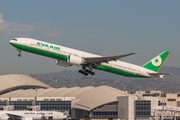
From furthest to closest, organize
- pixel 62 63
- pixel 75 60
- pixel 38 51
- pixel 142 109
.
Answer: pixel 142 109 → pixel 62 63 → pixel 75 60 → pixel 38 51

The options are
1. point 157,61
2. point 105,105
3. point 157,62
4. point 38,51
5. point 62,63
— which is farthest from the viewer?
point 105,105

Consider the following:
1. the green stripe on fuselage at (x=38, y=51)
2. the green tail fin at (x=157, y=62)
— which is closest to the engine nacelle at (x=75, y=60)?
the green stripe on fuselage at (x=38, y=51)

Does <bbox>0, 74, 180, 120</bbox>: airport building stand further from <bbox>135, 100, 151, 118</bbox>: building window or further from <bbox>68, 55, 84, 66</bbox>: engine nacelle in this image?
<bbox>68, 55, 84, 66</bbox>: engine nacelle

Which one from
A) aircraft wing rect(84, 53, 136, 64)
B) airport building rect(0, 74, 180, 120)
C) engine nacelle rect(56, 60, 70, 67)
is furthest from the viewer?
airport building rect(0, 74, 180, 120)

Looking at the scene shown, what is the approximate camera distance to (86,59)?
202ft

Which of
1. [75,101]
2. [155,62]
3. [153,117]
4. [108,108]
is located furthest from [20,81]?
[155,62]

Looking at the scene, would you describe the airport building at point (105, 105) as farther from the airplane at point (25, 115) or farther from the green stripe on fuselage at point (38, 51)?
the green stripe on fuselage at point (38, 51)

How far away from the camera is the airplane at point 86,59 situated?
57469mm

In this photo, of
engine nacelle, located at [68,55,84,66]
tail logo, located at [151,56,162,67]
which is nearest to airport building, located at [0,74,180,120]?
tail logo, located at [151,56,162,67]

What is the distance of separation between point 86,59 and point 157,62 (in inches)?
758

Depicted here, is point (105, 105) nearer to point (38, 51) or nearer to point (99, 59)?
point (99, 59)

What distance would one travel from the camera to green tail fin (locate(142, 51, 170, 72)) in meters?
70.6

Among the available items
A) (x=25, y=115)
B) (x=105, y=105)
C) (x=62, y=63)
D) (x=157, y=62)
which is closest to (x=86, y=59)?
(x=62, y=63)

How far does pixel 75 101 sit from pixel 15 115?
40538 millimetres
